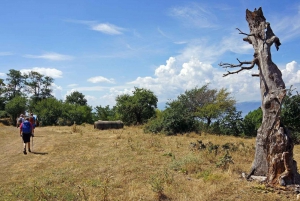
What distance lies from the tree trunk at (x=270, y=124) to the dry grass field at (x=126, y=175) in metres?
0.54

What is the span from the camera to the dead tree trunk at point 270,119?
278 inches

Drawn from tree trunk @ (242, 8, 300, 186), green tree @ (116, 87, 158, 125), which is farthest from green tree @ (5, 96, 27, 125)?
tree trunk @ (242, 8, 300, 186)

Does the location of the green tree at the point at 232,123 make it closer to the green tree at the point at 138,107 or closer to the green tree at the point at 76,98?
the green tree at the point at 138,107


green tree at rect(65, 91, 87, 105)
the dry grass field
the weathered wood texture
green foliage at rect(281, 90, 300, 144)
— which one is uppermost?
green tree at rect(65, 91, 87, 105)

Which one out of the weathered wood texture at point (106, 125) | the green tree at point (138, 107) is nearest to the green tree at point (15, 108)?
the green tree at point (138, 107)

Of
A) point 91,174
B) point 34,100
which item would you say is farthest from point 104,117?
point 91,174

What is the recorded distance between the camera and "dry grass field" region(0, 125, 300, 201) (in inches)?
259

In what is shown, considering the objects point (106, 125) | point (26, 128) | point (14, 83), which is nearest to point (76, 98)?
point (14, 83)

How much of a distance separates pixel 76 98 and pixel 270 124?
62.6 metres

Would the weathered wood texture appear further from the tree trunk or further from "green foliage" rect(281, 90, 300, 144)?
the tree trunk

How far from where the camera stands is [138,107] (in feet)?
109

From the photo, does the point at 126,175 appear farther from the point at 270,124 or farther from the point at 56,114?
the point at 56,114

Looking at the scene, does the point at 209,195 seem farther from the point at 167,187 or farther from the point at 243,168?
the point at 243,168

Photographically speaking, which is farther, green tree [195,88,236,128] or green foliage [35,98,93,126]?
green foliage [35,98,93,126]
